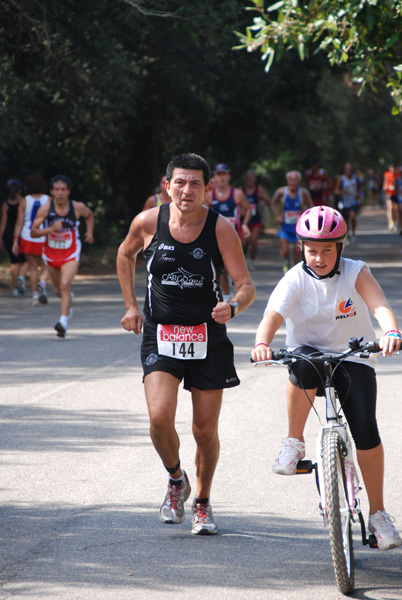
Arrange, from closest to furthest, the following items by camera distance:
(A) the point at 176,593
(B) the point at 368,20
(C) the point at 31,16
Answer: (A) the point at 176,593 → (B) the point at 368,20 → (C) the point at 31,16

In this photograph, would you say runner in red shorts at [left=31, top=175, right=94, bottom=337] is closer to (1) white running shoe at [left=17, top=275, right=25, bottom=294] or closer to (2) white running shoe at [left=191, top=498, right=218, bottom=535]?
(1) white running shoe at [left=17, top=275, right=25, bottom=294]

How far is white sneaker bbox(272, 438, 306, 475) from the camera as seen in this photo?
460 cm

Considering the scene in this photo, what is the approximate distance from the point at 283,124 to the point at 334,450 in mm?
24530

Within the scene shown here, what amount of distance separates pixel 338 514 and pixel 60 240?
8372mm

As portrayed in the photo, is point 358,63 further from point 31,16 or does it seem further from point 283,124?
point 283,124

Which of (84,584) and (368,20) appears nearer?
(84,584)

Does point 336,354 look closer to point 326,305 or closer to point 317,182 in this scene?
point 326,305

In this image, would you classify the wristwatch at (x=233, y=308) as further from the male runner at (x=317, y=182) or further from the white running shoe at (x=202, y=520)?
the male runner at (x=317, y=182)

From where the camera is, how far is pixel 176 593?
4125 mm

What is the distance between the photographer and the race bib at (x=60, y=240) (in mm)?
11945

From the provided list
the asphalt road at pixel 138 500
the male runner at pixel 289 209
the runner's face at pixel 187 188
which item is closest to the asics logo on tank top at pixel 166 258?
the runner's face at pixel 187 188

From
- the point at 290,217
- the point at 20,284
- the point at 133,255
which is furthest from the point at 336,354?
the point at 20,284

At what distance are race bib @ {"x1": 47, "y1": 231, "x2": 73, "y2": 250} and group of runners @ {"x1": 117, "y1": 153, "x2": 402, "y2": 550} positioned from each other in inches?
263

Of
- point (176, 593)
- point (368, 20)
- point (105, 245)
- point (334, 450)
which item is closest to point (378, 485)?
point (334, 450)
